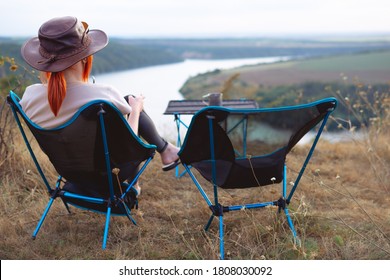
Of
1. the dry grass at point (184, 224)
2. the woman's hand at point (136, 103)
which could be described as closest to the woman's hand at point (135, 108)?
the woman's hand at point (136, 103)

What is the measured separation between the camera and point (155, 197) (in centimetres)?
300

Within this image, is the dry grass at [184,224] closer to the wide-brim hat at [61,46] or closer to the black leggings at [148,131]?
the black leggings at [148,131]

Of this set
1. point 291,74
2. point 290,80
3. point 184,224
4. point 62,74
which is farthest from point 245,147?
point 291,74

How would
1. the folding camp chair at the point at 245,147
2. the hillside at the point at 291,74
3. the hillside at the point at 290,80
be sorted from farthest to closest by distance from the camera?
1. the hillside at the point at 291,74
2. the hillside at the point at 290,80
3. the folding camp chair at the point at 245,147

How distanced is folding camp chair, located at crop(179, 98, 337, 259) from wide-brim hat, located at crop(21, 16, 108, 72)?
61 centimetres

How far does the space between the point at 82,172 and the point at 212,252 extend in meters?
0.73

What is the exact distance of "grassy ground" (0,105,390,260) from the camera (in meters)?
2.14

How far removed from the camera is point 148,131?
105 inches

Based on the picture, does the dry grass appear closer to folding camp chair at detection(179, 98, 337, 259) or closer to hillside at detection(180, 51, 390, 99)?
folding camp chair at detection(179, 98, 337, 259)

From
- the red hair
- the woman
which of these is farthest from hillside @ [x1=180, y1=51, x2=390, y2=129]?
the red hair

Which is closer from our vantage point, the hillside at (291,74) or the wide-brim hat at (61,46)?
the wide-brim hat at (61,46)

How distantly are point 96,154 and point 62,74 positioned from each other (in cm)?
40

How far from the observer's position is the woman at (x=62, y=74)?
6.57ft

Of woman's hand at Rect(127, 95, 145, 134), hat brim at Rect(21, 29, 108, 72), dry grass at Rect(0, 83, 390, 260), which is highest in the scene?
hat brim at Rect(21, 29, 108, 72)
